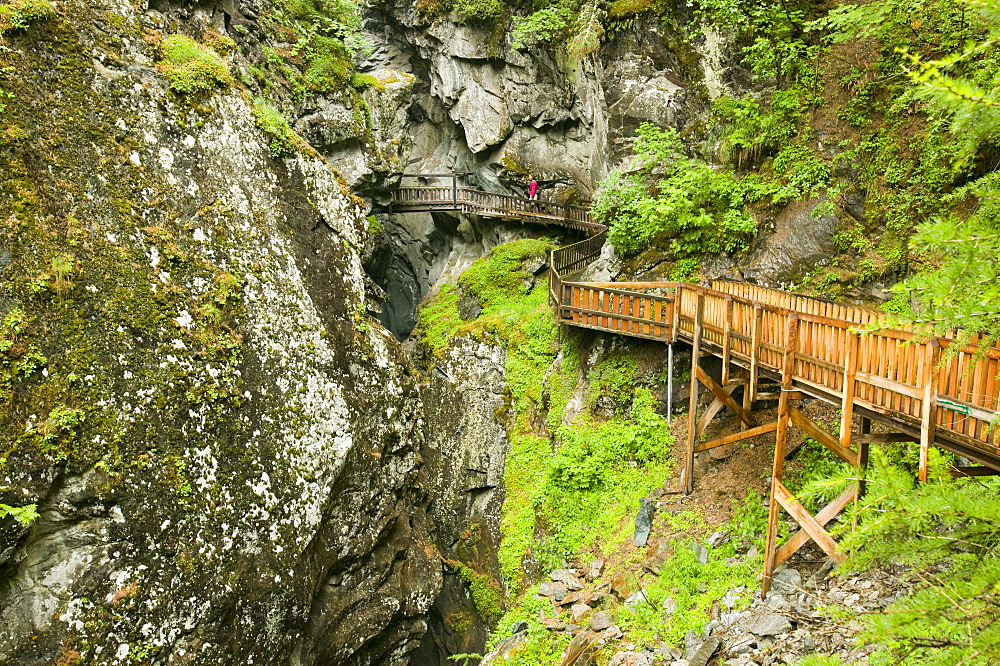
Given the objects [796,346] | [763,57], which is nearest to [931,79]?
[796,346]

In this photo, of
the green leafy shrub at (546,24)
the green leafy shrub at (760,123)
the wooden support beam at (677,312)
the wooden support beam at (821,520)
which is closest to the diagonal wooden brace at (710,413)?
the wooden support beam at (677,312)

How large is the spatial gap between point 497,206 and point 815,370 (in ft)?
56.3

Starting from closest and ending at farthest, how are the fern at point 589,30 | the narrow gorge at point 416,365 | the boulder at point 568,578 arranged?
the narrow gorge at point 416,365 < the boulder at point 568,578 < the fern at point 589,30

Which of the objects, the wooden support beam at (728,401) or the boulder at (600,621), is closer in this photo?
the boulder at (600,621)

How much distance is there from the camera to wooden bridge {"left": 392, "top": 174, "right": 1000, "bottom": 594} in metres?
5.32

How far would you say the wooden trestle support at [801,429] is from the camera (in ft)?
18.4

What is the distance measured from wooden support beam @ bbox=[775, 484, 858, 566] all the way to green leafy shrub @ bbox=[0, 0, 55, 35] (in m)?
14.5

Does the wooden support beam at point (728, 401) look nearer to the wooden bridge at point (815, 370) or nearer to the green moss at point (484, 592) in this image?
the wooden bridge at point (815, 370)

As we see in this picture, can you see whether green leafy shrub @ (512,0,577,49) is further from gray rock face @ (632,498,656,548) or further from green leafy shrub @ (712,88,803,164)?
gray rock face @ (632,498,656,548)

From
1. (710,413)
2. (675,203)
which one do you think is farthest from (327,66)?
(710,413)

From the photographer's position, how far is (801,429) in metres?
8.38

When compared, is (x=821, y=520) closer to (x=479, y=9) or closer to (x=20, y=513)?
(x=20, y=513)

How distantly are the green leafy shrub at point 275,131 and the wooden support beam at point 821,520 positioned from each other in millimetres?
11865

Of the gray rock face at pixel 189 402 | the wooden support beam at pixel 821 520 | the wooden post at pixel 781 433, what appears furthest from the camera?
the gray rock face at pixel 189 402
